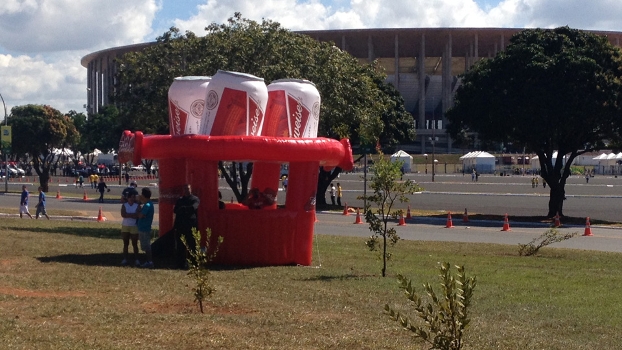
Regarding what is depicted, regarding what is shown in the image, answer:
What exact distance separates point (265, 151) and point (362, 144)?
20.4 meters

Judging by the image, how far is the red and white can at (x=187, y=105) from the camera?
17438 millimetres

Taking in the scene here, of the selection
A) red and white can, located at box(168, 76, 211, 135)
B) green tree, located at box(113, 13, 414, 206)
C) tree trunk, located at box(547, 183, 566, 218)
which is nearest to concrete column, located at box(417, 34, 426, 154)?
tree trunk, located at box(547, 183, 566, 218)

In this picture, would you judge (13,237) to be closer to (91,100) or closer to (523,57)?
(523,57)

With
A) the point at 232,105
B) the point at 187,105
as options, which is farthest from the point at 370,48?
the point at 232,105

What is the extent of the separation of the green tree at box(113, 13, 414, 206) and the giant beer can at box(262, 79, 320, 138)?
546cm

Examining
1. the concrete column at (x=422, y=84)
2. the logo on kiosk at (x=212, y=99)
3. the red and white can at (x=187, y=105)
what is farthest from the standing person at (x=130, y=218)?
the concrete column at (x=422, y=84)

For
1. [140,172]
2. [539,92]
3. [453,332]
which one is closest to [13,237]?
[453,332]

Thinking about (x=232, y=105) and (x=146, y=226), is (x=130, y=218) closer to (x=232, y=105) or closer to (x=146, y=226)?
(x=146, y=226)

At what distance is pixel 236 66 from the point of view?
74.7 feet

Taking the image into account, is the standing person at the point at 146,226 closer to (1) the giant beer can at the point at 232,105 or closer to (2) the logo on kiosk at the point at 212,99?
(1) the giant beer can at the point at 232,105

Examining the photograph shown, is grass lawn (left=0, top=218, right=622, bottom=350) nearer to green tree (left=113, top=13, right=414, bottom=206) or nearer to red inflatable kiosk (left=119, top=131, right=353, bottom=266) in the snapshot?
red inflatable kiosk (left=119, top=131, right=353, bottom=266)

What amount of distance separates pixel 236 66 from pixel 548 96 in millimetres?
16229

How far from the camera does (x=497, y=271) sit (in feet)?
52.6

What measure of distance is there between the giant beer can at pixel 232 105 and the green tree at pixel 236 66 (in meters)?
6.52
